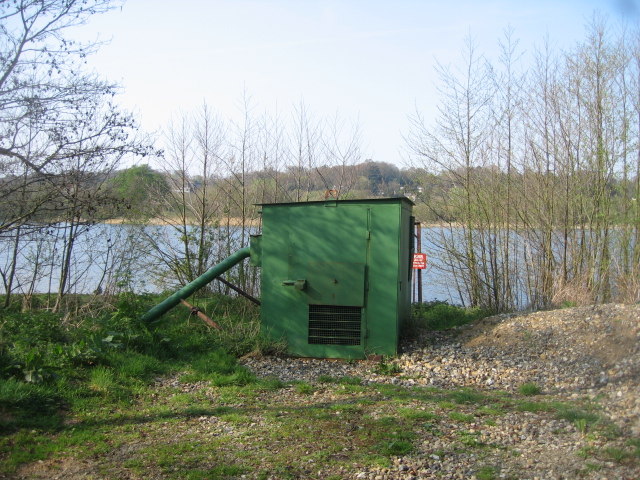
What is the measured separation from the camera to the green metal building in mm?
7762

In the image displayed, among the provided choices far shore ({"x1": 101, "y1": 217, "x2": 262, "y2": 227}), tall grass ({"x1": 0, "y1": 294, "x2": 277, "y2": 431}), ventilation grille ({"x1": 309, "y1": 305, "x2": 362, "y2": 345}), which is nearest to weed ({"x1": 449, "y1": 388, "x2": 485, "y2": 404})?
ventilation grille ({"x1": 309, "y1": 305, "x2": 362, "y2": 345})

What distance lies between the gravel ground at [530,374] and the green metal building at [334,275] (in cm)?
37

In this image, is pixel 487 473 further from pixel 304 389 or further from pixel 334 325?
pixel 334 325

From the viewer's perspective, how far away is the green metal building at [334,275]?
776 cm

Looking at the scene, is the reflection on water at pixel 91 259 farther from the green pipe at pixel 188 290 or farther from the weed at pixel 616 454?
the weed at pixel 616 454

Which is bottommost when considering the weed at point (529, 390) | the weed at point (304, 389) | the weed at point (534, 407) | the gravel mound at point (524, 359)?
the weed at point (304, 389)

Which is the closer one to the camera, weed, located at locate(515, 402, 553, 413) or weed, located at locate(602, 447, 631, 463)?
weed, located at locate(602, 447, 631, 463)

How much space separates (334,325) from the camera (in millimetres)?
7926

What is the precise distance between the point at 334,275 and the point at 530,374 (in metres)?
2.75

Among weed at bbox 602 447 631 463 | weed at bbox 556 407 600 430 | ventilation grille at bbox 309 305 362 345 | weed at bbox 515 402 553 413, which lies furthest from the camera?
ventilation grille at bbox 309 305 362 345

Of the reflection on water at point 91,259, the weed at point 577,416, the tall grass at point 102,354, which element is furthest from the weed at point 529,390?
the reflection on water at point 91,259

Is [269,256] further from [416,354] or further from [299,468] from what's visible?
[299,468]

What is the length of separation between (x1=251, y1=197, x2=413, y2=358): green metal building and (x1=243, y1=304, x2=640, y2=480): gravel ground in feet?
1.21

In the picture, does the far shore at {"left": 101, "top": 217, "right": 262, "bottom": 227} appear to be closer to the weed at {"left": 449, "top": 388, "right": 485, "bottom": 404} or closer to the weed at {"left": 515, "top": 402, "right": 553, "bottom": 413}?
the weed at {"left": 449, "top": 388, "right": 485, "bottom": 404}
